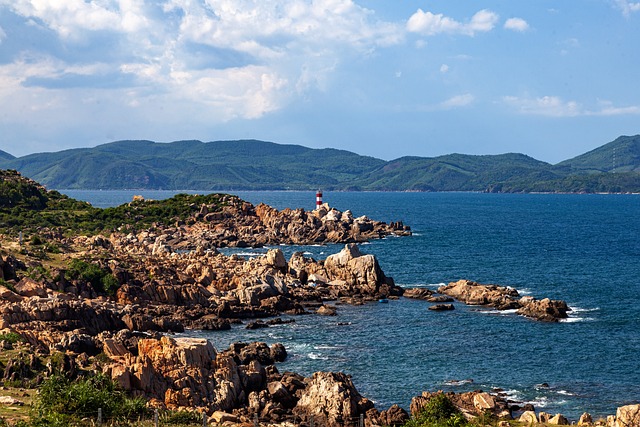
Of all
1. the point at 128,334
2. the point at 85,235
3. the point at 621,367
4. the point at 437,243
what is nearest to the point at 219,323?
the point at 128,334

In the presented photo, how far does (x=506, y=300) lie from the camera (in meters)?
82.1

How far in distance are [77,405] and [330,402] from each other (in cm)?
1704

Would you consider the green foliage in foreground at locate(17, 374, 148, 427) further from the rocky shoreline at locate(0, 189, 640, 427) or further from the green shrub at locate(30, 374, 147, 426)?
the rocky shoreline at locate(0, 189, 640, 427)

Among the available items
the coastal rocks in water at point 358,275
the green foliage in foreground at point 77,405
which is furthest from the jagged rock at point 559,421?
the coastal rocks in water at point 358,275

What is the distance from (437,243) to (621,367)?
9256 cm

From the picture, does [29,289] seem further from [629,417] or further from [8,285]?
[629,417]

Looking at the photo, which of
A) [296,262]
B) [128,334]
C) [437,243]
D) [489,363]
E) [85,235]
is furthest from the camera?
[437,243]

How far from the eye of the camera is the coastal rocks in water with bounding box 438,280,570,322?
75688 millimetres

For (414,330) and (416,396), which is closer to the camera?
(416,396)

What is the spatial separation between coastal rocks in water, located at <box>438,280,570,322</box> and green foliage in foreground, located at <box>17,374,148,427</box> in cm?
5216

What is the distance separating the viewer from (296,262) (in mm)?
100875

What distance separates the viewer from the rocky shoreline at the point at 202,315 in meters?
43.6

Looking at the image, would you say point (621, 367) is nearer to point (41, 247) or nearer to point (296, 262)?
point (296, 262)

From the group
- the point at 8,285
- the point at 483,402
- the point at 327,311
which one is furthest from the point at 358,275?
the point at 483,402
